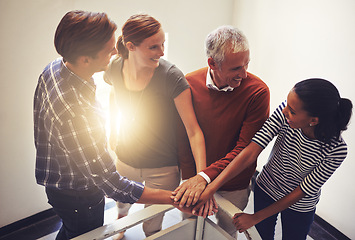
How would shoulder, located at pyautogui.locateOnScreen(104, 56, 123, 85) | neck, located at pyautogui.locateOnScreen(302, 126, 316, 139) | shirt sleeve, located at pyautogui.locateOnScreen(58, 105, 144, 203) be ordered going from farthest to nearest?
shoulder, located at pyautogui.locateOnScreen(104, 56, 123, 85), neck, located at pyautogui.locateOnScreen(302, 126, 316, 139), shirt sleeve, located at pyautogui.locateOnScreen(58, 105, 144, 203)

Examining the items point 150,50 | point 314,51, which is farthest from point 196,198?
point 314,51

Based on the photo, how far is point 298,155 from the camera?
130 centimetres

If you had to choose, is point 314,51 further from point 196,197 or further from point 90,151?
point 90,151

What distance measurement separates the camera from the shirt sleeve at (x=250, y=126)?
4.54 ft

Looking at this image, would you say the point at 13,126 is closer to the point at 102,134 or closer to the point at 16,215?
the point at 16,215

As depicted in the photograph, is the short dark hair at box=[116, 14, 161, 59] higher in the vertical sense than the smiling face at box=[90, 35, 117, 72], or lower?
higher

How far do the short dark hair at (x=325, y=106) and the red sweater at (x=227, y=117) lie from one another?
0.86ft

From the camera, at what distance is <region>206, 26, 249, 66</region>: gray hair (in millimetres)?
1322

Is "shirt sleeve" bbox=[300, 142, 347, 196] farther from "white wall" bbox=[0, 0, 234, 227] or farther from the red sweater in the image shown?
"white wall" bbox=[0, 0, 234, 227]

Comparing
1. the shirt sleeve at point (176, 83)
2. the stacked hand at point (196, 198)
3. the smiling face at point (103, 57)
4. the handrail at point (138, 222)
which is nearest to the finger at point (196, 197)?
the stacked hand at point (196, 198)

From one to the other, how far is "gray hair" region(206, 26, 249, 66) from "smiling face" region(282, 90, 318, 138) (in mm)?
329

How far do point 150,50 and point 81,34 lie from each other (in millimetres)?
404

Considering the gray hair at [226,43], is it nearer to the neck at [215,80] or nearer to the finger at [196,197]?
the neck at [215,80]

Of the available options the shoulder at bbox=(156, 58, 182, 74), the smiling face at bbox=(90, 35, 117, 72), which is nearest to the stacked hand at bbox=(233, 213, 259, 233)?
the shoulder at bbox=(156, 58, 182, 74)
